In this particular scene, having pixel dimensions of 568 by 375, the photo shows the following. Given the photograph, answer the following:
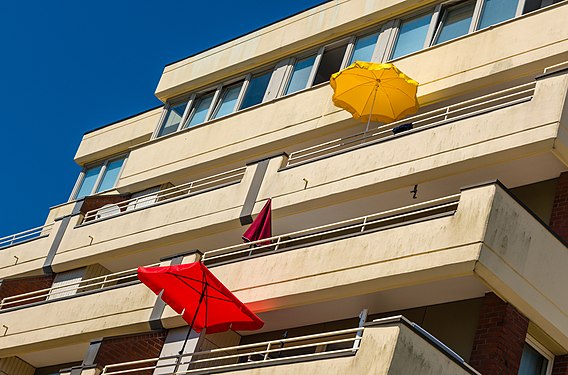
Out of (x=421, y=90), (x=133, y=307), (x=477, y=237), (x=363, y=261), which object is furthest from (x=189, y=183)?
(x=477, y=237)

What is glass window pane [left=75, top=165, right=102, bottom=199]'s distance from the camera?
3666cm

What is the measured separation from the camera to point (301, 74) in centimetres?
3014

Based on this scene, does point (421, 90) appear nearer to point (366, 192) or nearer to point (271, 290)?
point (366, 192)

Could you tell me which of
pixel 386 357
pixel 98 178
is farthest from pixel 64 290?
pixel 386 357

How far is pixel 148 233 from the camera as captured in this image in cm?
2914

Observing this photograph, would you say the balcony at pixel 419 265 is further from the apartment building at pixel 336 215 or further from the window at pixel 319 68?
the window at pixel 319 68

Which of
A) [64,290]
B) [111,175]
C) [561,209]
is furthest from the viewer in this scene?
[111,175]

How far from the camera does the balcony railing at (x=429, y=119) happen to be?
2294 centimetres

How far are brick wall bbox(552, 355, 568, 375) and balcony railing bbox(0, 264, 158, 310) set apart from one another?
12.0 m

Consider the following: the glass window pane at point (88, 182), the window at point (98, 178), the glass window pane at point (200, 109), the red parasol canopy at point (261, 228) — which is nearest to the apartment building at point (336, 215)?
the glass window pane at point (200, 109)

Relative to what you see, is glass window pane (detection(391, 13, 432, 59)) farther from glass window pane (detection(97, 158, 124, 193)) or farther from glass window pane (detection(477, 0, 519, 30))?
glass window pane (detection(97, 158, 124, 193))

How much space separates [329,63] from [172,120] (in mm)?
5851

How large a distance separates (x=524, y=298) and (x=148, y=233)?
11.9 metres

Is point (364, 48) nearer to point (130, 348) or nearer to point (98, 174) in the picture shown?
point (130, 348)
